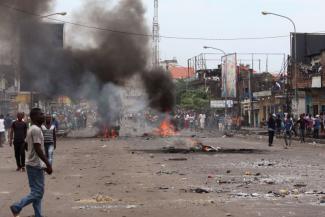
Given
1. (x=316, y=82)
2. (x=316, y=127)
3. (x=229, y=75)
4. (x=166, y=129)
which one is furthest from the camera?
(x=229, y=75)

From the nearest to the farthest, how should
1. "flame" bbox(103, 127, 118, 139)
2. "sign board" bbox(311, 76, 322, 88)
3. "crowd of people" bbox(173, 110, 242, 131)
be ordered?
"flame" bbox(103, 127, 118, 139), "sign board" bbox(311, 76, 322, 88), "crowd of people" bbox(173, 110, 242, 131)

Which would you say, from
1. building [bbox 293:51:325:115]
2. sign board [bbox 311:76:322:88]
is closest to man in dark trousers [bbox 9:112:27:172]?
building [bbox 293:51:325:115]

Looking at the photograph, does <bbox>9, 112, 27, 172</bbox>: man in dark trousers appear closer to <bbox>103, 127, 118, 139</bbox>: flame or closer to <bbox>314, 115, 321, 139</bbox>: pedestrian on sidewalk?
<bbox>314, 115, 321, 139</bbox>: pedestrian on sidewalk

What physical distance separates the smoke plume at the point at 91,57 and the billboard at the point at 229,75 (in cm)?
1418

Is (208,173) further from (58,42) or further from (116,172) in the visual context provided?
(58,42)

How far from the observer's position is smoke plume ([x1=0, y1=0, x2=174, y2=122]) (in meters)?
38.5

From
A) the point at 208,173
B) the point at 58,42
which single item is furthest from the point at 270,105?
the point at 208,173

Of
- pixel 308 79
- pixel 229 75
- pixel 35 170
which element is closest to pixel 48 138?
pixel 35 170

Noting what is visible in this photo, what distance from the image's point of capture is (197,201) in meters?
9.23

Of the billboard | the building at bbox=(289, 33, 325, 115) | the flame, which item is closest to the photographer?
the flame

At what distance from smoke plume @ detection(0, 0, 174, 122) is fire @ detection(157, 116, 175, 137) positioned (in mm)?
3186

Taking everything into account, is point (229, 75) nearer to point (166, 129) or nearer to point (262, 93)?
point (262, 93)

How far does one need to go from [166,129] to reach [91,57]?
7.06 meters

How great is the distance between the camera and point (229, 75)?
55188 millimetres
